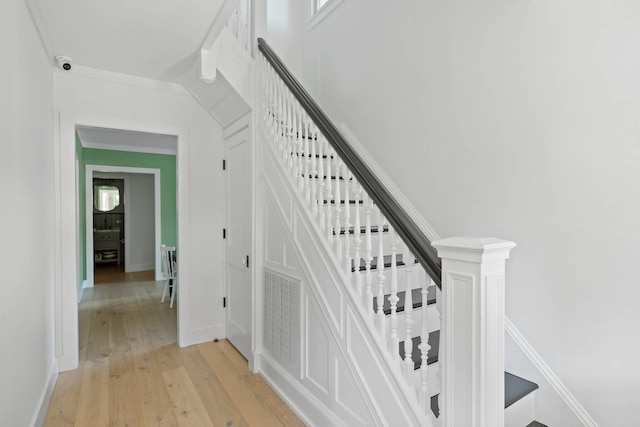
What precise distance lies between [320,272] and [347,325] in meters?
0.37

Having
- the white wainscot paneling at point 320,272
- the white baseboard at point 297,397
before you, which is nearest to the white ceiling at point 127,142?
the white wainscot paneling at point 320,272

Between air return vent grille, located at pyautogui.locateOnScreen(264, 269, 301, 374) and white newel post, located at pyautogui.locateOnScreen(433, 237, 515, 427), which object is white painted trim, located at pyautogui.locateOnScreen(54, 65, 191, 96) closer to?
air return vent grille, located at pyautogui.locateOnScreen(264, 269, 301, 374)

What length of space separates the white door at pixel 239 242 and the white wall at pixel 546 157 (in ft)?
4.63

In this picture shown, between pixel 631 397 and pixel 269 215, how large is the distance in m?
2.31

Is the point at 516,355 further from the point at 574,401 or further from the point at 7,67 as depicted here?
the point at 7,67

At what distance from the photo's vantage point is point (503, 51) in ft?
6.28

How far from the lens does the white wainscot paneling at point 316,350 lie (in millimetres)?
2010

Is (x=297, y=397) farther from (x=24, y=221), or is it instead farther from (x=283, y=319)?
(x=24, y=221)

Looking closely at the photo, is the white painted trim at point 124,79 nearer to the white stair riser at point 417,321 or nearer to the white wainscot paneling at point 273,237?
the white wainscot paneling at point 273,237

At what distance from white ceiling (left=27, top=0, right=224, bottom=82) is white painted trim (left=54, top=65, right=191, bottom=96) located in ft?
0.18

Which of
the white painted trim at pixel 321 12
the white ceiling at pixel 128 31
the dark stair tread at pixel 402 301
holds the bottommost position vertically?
the dark stair tread at pixel 402 301

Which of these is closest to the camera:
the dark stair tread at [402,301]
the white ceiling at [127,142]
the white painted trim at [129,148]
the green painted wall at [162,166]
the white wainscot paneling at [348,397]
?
the white wainscot paneling at [348,397]

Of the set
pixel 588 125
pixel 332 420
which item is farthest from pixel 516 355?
pixel 588 125

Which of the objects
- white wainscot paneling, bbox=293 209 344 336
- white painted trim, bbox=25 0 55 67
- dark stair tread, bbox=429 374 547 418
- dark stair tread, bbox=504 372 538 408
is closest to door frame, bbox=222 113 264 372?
white wainscot paneling, bbox=293 209 344 336
